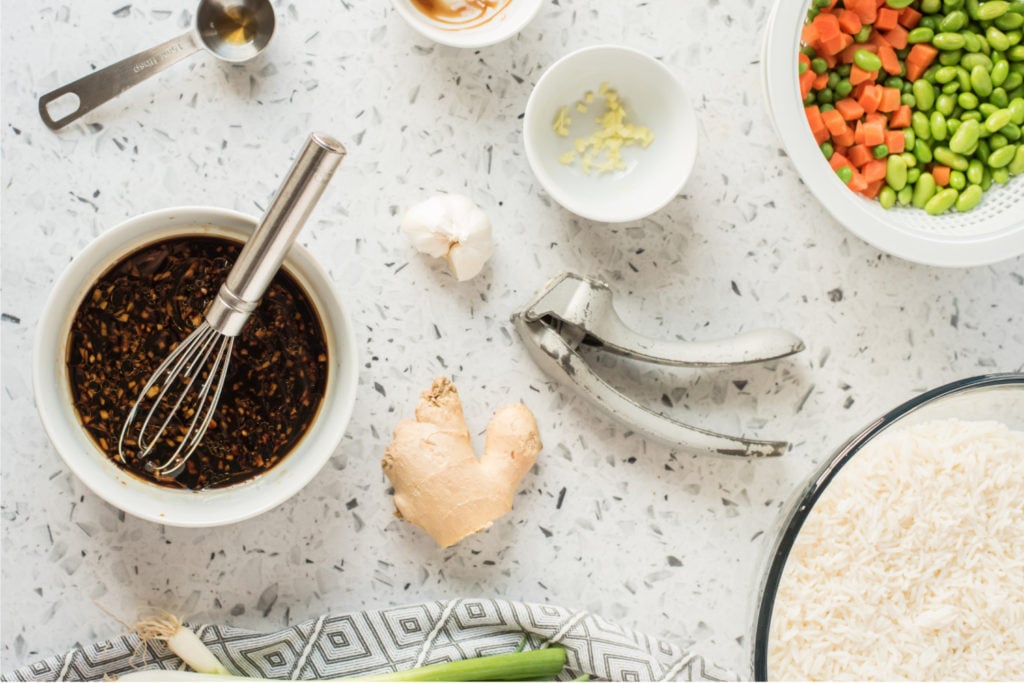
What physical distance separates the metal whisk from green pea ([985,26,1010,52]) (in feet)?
2.90

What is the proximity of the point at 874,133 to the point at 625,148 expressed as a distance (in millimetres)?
316

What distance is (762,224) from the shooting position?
45.4 inches

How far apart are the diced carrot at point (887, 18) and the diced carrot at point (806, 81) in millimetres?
107

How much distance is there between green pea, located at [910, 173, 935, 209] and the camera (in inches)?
44.1

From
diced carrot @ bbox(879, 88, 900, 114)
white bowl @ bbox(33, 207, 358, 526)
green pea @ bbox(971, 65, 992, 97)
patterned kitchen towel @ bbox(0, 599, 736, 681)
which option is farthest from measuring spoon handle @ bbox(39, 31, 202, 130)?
green pea @ bbox(971, 65, 992, 97)

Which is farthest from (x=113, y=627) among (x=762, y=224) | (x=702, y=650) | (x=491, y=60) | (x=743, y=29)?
(x=743, y=29)

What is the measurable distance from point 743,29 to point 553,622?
801 mm

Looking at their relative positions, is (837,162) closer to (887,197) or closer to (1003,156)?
(887,197)

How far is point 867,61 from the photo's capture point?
109cm

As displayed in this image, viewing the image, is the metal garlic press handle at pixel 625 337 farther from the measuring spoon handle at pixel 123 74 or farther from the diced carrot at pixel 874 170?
the measuring spoon handle at pixel 123 74

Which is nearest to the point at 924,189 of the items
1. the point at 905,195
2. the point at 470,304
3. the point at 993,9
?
the point at 905,195

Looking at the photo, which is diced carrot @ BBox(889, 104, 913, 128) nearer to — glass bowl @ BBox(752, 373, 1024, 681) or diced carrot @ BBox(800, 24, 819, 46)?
diced carrot @ BBox(800, 24, 819, 46)

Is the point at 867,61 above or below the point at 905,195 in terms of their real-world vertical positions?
above

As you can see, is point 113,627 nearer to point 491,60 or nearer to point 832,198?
point 491,60
